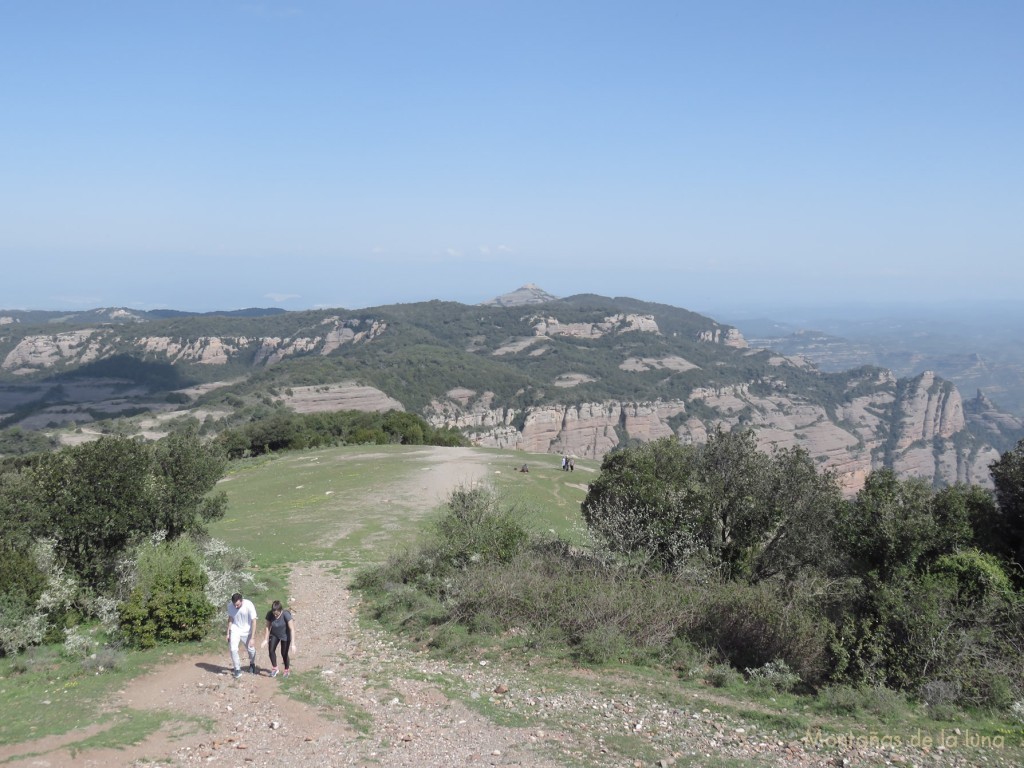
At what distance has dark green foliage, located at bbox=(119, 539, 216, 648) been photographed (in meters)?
14.2

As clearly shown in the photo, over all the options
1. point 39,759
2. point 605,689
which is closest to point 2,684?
point 39,759

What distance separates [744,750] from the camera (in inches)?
405

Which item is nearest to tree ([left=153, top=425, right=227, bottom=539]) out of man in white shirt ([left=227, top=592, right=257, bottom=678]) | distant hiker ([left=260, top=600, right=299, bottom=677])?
man in white shirt ([left=227, top=592, right=257, bottom=678])

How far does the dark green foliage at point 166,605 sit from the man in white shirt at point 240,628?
1980mm

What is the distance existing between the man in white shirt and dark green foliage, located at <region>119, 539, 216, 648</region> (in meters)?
1.98

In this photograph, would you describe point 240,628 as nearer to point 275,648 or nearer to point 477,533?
point 275,648

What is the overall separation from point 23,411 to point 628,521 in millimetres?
152489

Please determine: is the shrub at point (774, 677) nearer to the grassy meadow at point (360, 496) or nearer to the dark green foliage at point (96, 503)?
the grassy meadow at point (360, 496)

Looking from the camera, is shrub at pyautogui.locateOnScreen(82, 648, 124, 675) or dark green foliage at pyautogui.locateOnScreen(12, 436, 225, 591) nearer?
shrub at pyautogui.locateOnScreen(82, 648, 124, 675)

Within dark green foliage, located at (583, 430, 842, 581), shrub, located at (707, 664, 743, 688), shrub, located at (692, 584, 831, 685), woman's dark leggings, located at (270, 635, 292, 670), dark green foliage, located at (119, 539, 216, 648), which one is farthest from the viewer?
dark green foliage, located at (583, 430, 842, 581)

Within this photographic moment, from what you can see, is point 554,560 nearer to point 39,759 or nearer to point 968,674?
point 968,674

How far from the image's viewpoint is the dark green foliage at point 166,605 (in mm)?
14188

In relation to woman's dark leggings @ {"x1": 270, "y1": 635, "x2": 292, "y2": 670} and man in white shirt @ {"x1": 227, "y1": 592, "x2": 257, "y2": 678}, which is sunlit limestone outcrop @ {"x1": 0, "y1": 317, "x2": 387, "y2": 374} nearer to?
man in white shirt @ {"x1": 227, "y1": 592, "x2": 257, "y2": 678}

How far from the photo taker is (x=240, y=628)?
42.7 ft
